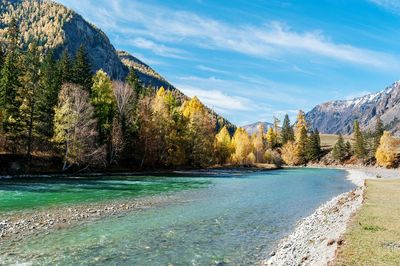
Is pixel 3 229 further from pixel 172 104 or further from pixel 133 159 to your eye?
pixel 172 104

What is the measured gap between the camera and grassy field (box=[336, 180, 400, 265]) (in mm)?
13258

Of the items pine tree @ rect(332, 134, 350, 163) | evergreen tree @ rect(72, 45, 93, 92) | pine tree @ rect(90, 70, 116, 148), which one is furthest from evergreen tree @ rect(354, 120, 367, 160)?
evergreen tree @ rect(72, 45, 93, 92)

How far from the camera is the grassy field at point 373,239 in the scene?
43.5 ft

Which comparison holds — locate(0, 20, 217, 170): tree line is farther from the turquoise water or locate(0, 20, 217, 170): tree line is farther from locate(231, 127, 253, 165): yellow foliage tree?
the turquoise water

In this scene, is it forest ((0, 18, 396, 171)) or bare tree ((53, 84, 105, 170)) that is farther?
forest ((0, 18, 396, 171))

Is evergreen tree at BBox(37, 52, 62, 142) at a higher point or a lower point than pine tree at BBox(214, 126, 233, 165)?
higher

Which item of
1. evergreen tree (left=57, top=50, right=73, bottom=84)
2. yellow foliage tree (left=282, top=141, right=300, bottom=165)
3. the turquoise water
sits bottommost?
the turquoise water

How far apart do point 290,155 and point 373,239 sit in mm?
175597

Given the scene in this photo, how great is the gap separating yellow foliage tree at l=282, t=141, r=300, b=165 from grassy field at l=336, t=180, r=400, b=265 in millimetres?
165271

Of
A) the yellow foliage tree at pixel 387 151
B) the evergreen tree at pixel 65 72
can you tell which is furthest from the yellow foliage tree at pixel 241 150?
the evergreen tree at pixel 65 72

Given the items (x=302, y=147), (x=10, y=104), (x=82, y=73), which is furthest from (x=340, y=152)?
(x=10, y=104)

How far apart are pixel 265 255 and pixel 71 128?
53.9 meters

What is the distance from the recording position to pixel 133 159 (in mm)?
84062

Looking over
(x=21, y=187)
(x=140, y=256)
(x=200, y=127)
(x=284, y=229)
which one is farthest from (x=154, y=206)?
(x=200, y=127)
